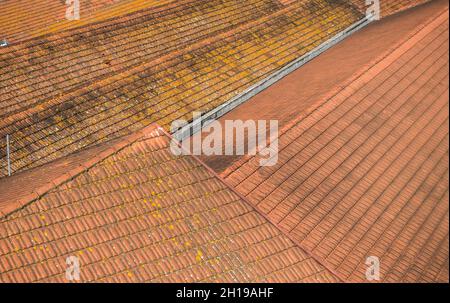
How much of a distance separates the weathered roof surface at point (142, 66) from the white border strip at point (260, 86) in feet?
0.63

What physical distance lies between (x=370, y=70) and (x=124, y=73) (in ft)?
20.9

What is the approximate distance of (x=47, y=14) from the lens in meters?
23.5

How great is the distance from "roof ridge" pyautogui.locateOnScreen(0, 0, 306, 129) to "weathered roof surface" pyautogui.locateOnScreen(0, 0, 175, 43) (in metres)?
4.36

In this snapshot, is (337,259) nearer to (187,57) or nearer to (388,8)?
(187,57)

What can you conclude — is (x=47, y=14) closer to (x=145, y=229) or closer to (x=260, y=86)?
(x=260, y=86)

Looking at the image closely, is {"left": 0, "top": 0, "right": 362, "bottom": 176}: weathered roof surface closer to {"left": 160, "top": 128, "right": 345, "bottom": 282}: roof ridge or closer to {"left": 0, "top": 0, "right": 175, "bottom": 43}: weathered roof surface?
{"left": 0, "top": 0, "right": 175, "bottom": 43}: weathered roof surface

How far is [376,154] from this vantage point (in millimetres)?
15594

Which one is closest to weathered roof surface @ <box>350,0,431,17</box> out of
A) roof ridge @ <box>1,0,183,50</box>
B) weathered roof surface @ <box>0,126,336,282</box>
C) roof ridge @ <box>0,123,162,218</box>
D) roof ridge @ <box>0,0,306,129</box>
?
roof ridge @ <box>0,0,306,129</box>

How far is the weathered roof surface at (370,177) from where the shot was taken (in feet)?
43.1

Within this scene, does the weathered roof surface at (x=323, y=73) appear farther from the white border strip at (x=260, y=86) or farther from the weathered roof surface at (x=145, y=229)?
the weathered roof surface at (x=145, y=229)

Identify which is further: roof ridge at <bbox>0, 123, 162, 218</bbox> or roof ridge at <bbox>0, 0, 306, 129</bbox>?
roof ridge at <bbox>0, 0, 306, 129</bbox>

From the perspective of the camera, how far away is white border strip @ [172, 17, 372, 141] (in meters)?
15.9

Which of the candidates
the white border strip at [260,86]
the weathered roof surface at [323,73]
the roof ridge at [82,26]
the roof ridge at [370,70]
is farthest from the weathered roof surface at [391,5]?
the roof ridge at [82,26]
